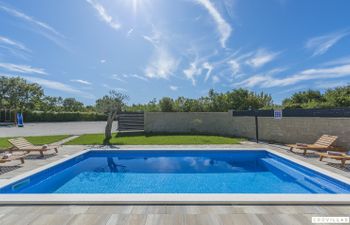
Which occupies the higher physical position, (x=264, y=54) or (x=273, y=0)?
(x=273, y=0)

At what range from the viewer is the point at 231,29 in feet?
44.2

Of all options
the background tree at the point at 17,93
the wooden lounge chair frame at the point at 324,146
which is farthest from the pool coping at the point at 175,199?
the background tree at the point at 17,93

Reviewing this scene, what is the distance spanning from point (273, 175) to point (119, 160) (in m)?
6.08

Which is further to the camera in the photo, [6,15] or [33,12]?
[6,15]

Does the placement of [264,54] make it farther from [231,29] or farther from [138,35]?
[138,35]

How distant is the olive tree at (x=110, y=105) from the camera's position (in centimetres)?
1401

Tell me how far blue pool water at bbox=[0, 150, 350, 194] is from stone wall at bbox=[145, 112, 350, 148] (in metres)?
3.34

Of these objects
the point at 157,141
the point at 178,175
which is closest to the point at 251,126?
the point at 157,141

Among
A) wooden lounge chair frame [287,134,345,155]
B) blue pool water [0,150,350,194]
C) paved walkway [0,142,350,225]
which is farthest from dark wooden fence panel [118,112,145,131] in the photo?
paved walkway [0,142,350,225]

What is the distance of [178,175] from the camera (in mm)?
6945

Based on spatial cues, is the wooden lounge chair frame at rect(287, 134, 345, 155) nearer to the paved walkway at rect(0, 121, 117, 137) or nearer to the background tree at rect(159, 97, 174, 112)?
the background tree at rect(159, 97, 174, 112)

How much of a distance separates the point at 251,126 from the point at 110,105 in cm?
970

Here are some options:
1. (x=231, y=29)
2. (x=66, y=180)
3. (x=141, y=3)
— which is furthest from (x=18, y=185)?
(x=231, y=29)

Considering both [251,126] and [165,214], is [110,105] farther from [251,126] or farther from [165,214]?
[165,214]
